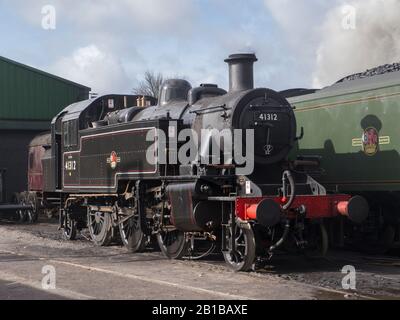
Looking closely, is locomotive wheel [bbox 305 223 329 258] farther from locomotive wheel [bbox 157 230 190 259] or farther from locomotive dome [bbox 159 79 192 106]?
locomotive dome [bbox 159 79 192 106]

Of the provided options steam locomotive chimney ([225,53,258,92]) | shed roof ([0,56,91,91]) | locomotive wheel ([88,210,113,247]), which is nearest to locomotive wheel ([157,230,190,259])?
locomotive wheel ([88,210,113,247])

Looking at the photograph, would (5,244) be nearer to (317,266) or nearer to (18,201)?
(317,266)

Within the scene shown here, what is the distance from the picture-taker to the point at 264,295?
284 inches

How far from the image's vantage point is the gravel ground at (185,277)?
732 centimetres

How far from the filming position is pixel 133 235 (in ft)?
38.3

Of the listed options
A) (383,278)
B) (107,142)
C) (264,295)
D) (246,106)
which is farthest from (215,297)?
(107,142)

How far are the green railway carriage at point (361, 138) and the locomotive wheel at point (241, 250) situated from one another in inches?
74.3

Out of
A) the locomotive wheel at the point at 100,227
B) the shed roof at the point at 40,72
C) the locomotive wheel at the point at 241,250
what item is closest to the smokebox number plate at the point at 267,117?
the locomotive wheel at the point at 241,250

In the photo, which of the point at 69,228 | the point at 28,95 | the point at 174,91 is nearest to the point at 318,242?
the point at 174,91

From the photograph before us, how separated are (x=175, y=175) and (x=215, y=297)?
3472 millimetres

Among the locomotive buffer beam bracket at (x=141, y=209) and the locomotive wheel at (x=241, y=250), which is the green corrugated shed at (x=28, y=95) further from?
the locomotive wheel at (x=241, y=250)

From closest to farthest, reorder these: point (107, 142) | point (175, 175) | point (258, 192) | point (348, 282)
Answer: point (348, 282)
point (258, 192)
point (175, 175)
point (107, 142)

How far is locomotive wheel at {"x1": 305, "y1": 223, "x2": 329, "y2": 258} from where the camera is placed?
9.30 meters

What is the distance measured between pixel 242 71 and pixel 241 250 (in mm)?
2890
